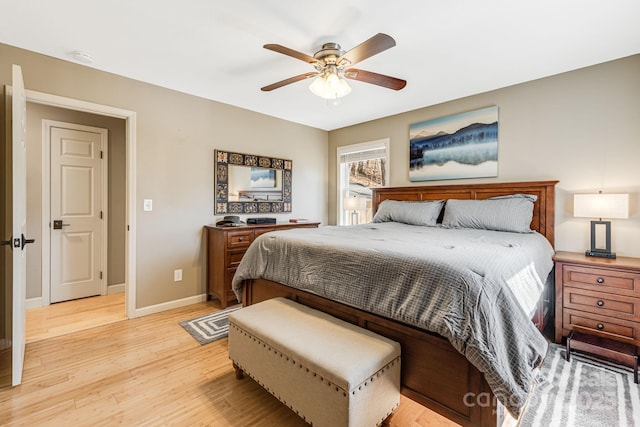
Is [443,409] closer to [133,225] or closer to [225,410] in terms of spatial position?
[225,410]

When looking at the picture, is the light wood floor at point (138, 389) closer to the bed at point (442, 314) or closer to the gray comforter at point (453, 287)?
the bed at point (442, 314)

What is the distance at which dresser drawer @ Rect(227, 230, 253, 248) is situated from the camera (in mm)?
3278

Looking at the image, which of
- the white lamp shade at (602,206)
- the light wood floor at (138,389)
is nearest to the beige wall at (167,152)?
the light wood floor at (138,389)

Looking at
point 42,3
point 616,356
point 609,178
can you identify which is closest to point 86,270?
point 42,3

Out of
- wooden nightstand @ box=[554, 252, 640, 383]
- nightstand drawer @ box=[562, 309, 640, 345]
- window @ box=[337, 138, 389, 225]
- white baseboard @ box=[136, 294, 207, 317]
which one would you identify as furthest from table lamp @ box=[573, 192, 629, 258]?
white baseboard @ box=[136, 294, 207, 317]

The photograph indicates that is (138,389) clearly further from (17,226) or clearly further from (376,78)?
(376,78)

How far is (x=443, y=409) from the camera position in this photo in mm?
1405

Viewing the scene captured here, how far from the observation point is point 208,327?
2.77m

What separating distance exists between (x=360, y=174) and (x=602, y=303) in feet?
10.6

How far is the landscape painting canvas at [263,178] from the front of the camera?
400 centimetres

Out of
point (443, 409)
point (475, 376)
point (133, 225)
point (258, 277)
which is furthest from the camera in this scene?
point (133, 225)

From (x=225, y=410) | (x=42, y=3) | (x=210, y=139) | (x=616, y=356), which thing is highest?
(x=42, y=3)

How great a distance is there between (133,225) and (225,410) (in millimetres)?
2157

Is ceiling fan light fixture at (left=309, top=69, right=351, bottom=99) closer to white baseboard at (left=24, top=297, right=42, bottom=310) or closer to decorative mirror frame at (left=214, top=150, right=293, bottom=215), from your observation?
decorative mirror frame at (left=214, top=150, right=293, bottom=215)
